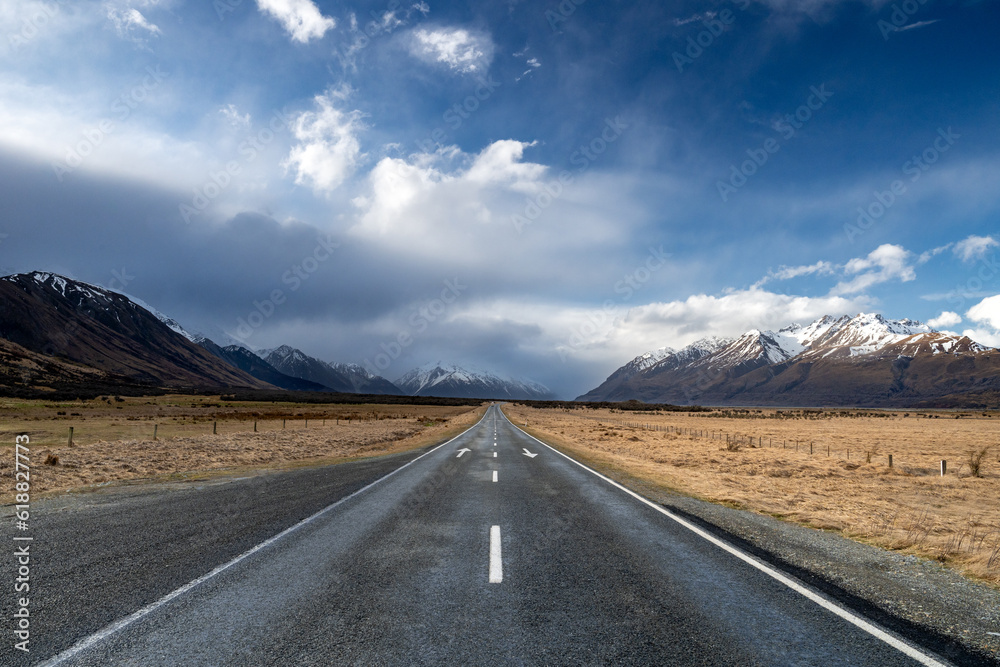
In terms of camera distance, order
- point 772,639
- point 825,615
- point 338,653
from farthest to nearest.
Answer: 1. point 825,615
2. point 772,639
3. point 338,653

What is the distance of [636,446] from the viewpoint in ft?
107

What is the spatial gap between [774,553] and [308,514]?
8929 millimetres

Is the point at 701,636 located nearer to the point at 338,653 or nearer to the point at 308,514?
the point at 338,653

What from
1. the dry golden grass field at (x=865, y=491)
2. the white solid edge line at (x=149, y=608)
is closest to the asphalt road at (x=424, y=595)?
the white solid edge line at (x=149, y=608)

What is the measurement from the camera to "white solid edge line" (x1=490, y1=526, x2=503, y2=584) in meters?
6.29

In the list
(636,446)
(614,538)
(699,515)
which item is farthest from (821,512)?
(636,446)

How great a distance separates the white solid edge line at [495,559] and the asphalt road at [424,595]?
4cm

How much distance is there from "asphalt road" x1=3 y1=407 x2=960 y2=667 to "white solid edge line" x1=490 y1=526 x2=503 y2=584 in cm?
4

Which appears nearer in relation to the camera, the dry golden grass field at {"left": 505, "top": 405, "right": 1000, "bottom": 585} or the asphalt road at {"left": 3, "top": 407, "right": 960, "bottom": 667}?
the asphalt road at {"left": 3, "top": 407, "right": 960, "bottom": 667}

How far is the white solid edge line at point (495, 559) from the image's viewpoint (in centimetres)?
629

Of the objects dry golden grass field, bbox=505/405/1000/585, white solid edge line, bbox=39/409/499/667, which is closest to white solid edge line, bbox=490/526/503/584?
white solid edge line, bbox=39/409/499/667

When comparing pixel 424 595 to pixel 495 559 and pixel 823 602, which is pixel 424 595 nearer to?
pixel 495 559

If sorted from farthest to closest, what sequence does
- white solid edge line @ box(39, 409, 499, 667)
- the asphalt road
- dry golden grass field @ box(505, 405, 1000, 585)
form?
dry golden grass field @ box(505, 405, 1000, 585) < the asphalt road < white solid edge line @ box(39, 409, 499, 667)

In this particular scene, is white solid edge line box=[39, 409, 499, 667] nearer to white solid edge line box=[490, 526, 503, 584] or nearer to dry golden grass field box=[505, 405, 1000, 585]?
white solid edge line box=[490, 526, 503, 584]
